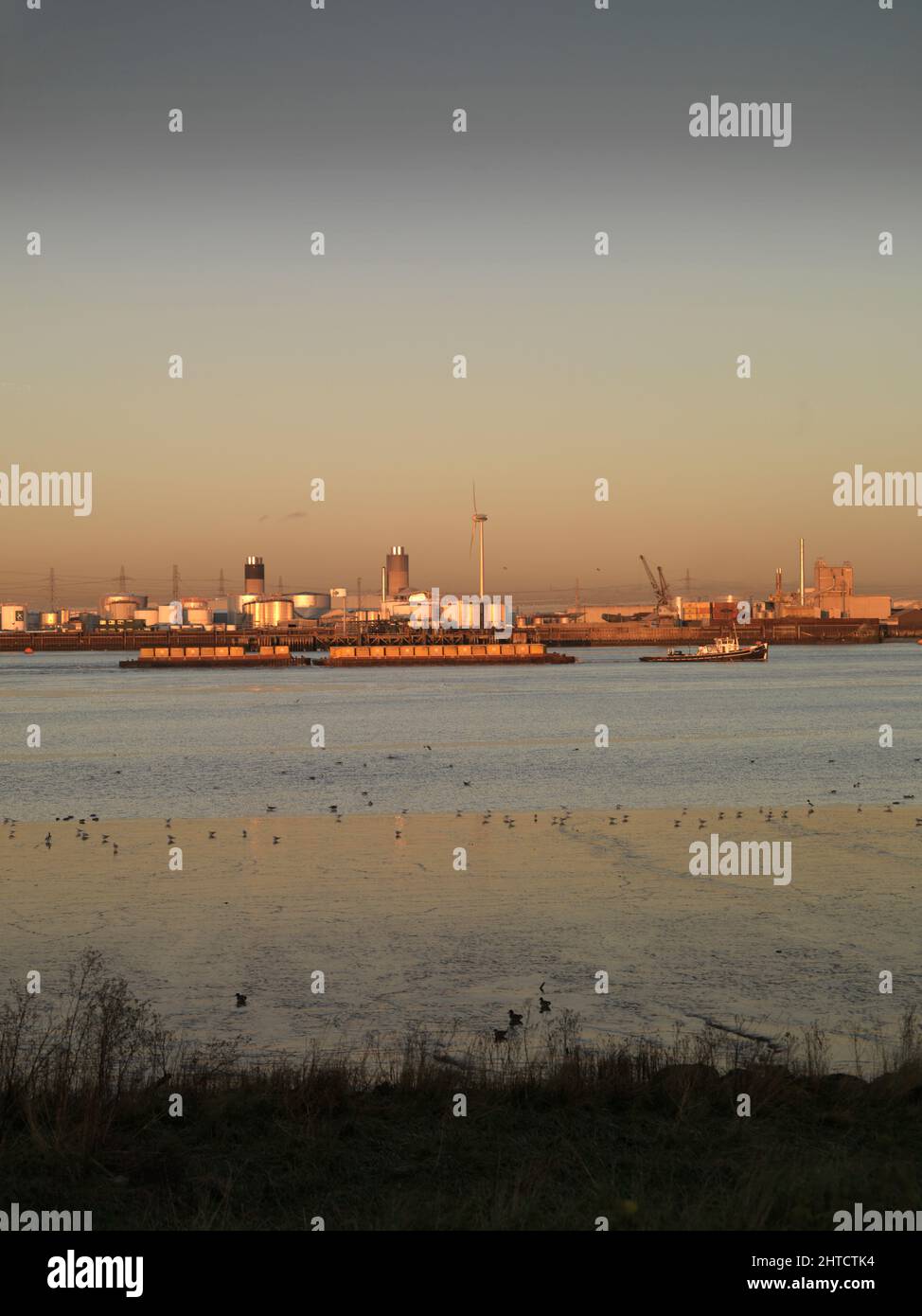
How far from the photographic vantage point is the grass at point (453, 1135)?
717cm

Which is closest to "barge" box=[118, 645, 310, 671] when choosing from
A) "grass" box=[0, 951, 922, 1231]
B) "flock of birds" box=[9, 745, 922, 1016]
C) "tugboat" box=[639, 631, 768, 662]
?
"tugboat" box=[639, 631, 768, 662]

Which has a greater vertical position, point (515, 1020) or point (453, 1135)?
point (453, 1135)

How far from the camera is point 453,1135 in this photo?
8.58 meters

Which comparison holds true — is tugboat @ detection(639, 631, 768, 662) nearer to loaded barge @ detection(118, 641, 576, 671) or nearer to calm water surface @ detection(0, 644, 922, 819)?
loaded barge @ detection(118, 641, 576, 671)

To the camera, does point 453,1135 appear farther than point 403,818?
No

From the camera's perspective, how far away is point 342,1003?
42.9 feet

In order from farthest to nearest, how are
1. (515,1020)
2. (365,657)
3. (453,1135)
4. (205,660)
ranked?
1. (365,657)
2. (205,660)
3. (515,1020)
4. (453,1135)

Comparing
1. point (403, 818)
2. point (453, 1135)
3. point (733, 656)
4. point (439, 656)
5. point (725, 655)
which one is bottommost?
point (733, 656)

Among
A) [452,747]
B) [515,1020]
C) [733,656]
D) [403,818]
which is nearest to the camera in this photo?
[515,1020]

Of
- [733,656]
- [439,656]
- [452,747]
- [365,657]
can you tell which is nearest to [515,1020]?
[452,747]

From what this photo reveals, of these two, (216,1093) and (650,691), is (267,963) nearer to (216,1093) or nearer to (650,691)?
(216,1093)

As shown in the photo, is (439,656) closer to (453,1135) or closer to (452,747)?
(452,747)

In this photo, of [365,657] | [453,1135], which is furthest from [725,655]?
[453,1135]
